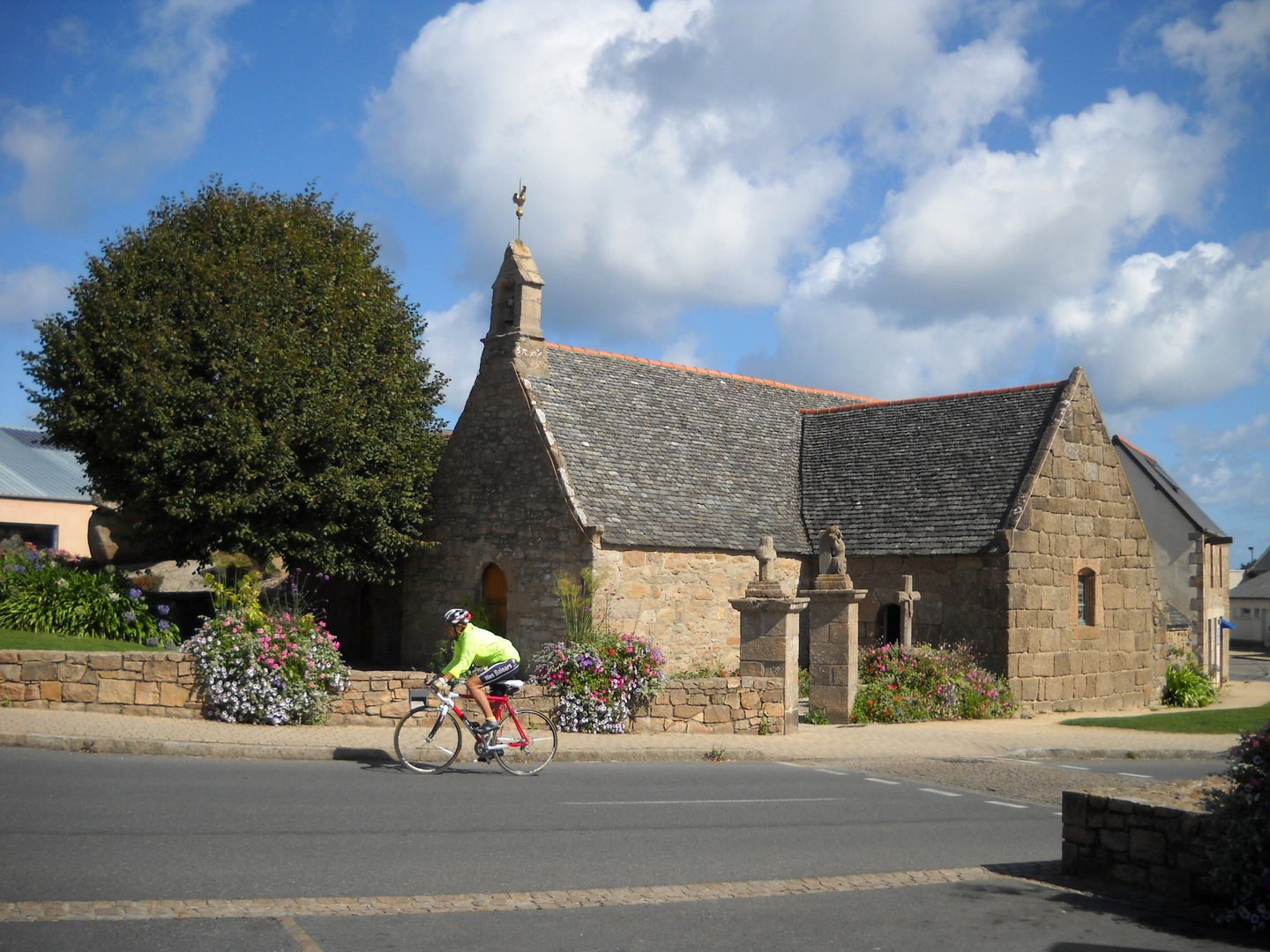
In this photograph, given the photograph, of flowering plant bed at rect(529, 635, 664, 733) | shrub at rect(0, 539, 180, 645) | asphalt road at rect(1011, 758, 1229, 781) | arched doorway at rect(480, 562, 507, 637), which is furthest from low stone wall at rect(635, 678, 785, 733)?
shrub at rect(0, 539, 180, 645)

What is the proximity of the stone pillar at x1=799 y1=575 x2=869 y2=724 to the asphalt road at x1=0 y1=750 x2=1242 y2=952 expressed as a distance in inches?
240

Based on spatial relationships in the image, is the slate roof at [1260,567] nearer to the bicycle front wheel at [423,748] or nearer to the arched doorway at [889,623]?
the arched doorway at [889,623]

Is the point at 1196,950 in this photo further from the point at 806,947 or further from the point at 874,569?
the point at 874,569

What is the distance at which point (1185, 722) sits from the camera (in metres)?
19.7

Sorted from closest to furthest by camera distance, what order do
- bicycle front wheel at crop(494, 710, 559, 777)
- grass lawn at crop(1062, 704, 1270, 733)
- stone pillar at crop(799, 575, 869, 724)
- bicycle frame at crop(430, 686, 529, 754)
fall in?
bicycle frame at crop(430, 686, 529, 754) → bicycle front wheel at crop(494, 710, 559, 777) → stone pillar at crop(799, 575, 869, 724) → grass lawn at crop(1062, 704, 1270, 733)

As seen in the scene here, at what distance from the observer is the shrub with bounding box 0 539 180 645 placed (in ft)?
58.9

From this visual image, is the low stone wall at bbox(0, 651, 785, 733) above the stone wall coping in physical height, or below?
below

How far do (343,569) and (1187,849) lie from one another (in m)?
19.1

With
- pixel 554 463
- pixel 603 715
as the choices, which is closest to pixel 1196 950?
pixel 603 715

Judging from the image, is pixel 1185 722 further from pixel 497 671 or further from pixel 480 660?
pixel 480 660

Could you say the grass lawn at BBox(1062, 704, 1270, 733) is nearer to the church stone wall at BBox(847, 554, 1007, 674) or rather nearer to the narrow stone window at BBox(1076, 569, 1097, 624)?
the church stone wall at BBox(847, 554, 1007, 674)

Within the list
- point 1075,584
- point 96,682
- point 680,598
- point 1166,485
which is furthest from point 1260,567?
point 96,682

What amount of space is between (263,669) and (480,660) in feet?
13.0

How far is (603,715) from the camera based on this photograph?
51.7 feet
